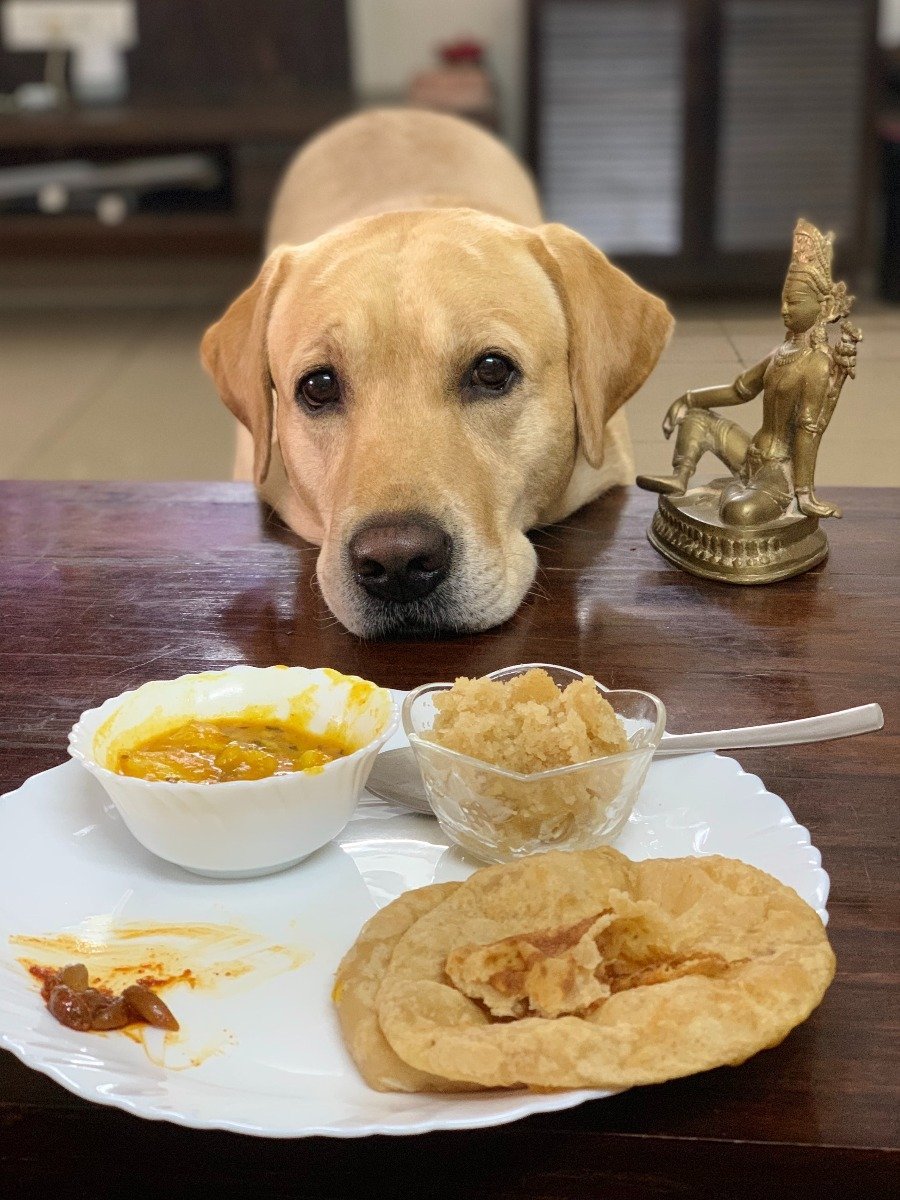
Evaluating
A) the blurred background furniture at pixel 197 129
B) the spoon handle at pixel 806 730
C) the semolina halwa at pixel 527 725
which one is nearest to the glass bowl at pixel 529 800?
the semolina halwa at pixel 527 725

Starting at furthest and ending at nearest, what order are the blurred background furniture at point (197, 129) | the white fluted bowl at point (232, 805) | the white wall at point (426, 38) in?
the white wall at point (426, 38) < the blurred background furniture at point (197, 129) < the white fluted bowl at point (232, 805)

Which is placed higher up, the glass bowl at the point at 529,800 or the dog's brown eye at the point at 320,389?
the glass bowl at the point at 529,800

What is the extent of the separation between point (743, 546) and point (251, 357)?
0.69 metres

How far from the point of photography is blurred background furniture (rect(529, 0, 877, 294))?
481 centimetres

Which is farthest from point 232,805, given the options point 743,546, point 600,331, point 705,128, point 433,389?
point 705,128

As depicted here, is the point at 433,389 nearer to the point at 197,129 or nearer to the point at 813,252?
the point at 813,252

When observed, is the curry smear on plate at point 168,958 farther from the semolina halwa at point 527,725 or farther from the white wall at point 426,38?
the white wall at point 426,38

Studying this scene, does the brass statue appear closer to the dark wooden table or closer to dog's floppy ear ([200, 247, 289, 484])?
the dark wooden table

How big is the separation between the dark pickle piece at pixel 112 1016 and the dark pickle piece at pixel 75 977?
2cm

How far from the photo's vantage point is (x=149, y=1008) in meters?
0.71

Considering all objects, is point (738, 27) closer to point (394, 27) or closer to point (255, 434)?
point (394, 27)

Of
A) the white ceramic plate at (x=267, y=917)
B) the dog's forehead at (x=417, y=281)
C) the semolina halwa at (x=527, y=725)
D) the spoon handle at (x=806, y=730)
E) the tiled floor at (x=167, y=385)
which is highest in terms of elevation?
the dog's forehead at (x=417, y=281)

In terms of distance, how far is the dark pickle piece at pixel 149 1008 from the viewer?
711mm

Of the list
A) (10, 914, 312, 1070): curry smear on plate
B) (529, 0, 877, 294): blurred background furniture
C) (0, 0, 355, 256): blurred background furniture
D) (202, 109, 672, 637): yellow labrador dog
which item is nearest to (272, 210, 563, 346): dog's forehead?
(202, 109, 672, 637): yellow labrador dog
